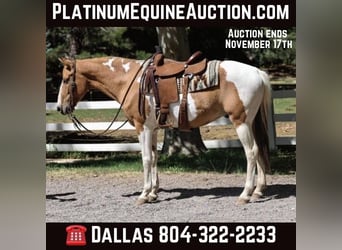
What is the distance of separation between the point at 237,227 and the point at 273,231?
1.01 feet

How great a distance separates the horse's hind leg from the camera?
19.8 ft

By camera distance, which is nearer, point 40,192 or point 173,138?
point 40,192

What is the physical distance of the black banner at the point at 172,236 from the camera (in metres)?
5.86

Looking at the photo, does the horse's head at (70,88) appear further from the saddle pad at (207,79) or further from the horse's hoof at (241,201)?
the horse's hoof at (241,201)

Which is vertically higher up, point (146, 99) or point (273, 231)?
point (146, 99)

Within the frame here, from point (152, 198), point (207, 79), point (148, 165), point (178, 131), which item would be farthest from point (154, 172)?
point (207, 79)

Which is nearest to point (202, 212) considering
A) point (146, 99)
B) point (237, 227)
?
point (237, 227)

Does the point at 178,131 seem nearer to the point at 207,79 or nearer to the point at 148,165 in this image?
the point at 148,165

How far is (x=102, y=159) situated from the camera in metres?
6.29

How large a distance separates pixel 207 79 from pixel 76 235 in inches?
68.4

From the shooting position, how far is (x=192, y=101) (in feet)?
19.8
